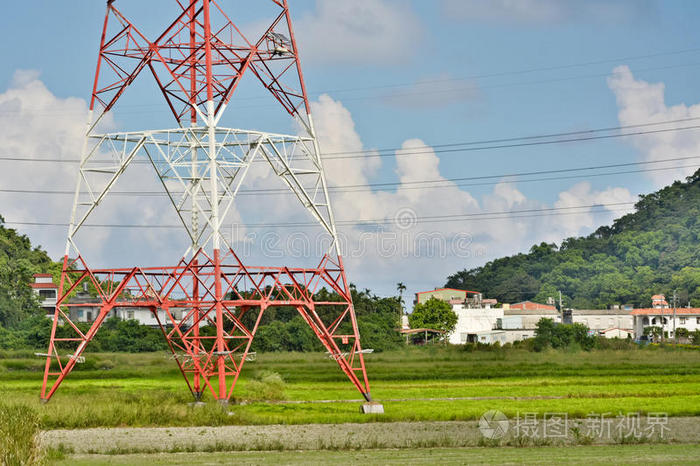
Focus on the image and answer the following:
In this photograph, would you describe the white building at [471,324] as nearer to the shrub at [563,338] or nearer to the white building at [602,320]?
the white building at [602,320]

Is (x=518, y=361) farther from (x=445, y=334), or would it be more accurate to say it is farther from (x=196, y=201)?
(x=445, y=334)

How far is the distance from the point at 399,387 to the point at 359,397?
21.2ft

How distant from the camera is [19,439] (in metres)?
24.4

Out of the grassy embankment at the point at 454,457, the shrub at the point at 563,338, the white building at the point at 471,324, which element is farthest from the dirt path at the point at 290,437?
the white building at the point at 471,324

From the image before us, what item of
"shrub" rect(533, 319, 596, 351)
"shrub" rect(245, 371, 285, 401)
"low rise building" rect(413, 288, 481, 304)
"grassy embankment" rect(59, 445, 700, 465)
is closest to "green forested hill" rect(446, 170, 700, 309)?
"low rise building" rect(413, 288, 481, 304)

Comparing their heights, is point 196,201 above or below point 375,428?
above

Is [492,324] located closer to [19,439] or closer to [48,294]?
[48,294]

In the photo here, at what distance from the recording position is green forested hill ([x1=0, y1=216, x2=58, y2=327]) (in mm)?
105569

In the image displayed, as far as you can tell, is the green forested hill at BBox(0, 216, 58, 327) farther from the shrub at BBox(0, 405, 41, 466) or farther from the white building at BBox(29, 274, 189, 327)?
the shrub at BBox(0, 405, 41, 466)

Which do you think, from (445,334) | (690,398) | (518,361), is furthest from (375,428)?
(445,334)

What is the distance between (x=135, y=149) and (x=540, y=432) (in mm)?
20208

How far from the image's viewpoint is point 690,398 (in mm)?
46156

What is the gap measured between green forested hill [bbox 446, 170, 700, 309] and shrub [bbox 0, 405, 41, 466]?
413ft

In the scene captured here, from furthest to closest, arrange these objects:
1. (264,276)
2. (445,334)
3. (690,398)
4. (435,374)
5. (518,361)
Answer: (445,334), (518,361), (435,374), (690,398), (264,276)
